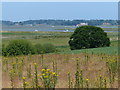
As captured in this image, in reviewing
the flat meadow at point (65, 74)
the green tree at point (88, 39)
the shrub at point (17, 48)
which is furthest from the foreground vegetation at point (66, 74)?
the green tree at point (88, 39)

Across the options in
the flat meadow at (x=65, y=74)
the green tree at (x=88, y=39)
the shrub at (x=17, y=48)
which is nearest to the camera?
the flat meadow at (x=65, y=74)

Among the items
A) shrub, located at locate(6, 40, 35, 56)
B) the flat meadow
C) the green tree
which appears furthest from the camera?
the green tree

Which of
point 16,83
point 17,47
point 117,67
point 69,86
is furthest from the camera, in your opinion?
point 17,47

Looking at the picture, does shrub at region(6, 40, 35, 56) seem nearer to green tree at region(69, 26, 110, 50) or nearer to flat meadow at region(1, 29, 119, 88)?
flat meadow at region(1, 29, 119, 88)

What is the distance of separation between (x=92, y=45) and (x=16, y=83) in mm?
12789

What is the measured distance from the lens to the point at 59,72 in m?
7.74

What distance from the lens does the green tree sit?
1881 centimetres

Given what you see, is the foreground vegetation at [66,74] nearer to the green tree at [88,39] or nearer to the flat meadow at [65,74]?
the flat meadow at [65,74]

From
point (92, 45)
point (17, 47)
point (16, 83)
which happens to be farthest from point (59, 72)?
point (92, 45)

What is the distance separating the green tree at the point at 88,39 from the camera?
18.8 m

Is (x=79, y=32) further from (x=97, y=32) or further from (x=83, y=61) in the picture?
(x=83, y=61)

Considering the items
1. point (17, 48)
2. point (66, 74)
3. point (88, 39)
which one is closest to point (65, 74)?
point (66, 74)

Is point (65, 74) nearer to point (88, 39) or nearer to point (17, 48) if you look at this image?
point (17, 48)

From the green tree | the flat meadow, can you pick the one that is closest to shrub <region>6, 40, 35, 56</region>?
the flat meadow
